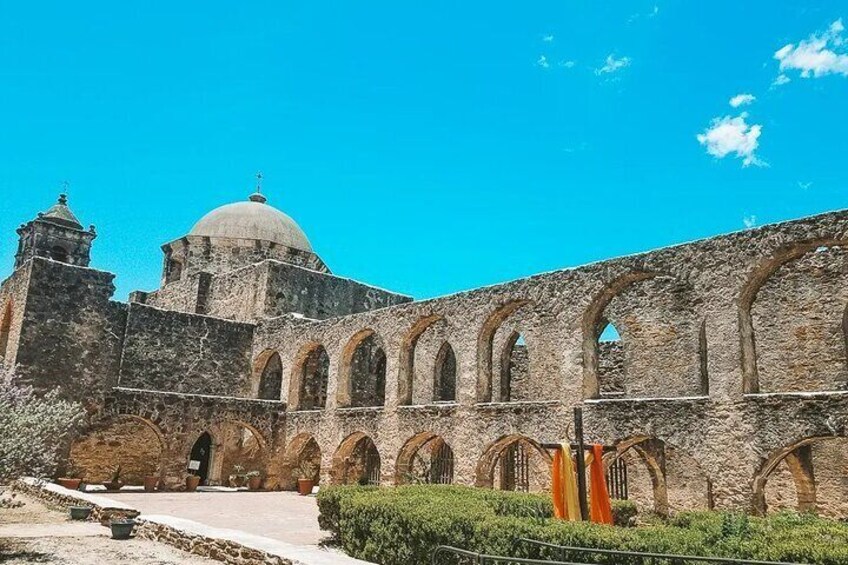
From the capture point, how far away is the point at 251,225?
27.9 m

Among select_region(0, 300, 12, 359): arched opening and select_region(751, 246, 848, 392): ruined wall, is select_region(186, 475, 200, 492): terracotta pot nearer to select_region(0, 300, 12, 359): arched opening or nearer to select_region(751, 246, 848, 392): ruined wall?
select_region(0, 300, 12, 359): arched opening

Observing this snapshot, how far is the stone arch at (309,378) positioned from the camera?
2150 cm

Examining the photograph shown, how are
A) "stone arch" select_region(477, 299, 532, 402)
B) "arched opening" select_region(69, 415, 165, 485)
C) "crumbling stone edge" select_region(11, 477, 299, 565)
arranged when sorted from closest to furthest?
"crumbling stone edge" select_region(11, 477, 299, 565) → "stone arch" select_region(477, 299, 532, 402) → "arched opening" select_region(69, 415, 165, 485)

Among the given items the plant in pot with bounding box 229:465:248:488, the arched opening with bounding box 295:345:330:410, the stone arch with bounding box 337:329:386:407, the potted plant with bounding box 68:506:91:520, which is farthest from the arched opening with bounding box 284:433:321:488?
the potted plant with bounding box 68:506:91:520

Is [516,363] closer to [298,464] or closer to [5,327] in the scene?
[298,464]

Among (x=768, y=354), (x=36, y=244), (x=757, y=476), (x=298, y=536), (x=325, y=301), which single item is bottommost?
(x=298, y=536)

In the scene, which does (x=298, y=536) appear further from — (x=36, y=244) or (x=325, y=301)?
(x=36, y=244)

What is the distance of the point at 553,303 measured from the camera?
Answer: 15227mm

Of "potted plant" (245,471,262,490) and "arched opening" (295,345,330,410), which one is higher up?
"arched opening" (295,345,330,410)

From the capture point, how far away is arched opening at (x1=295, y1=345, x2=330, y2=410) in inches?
874

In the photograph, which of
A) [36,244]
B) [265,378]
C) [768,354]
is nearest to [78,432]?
[265,378]

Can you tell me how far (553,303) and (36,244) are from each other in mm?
20905

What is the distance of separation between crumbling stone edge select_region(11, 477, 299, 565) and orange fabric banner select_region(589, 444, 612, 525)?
13.0 feet

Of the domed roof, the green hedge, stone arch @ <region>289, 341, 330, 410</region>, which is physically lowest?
the green hedge
